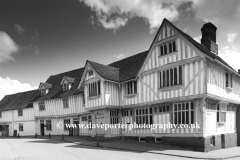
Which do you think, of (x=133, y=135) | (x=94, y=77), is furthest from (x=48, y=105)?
(x=133, y=135)

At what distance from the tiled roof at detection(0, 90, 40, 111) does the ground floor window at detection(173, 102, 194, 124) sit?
23.6m

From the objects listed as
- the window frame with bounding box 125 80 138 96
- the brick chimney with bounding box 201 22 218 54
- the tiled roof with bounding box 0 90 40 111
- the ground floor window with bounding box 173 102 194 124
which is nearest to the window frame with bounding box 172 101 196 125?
the ground floor window with bounding box 173 102 194 124

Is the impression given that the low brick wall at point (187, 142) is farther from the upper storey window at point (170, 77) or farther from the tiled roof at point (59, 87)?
the tiled roof at point (59, 87)

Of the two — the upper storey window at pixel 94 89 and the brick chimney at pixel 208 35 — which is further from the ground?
the brick chimney at pixel 208 35

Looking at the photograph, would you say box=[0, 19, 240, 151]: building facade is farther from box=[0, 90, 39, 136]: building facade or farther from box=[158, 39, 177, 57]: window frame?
box=[0, 90, 39, 136]: building facade

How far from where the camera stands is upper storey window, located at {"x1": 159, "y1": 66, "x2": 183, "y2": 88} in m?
15.0

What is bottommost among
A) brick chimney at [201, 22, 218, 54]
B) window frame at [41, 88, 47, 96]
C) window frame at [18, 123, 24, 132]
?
window frame at [18, 123, 24, 132]

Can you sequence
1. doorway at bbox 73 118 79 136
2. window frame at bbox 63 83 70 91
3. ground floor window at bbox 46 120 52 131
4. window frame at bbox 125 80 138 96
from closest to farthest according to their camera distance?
window frame at bbox 125 80 138 96
doorway at bbox 73 118 79 136
window frame at bbox 63 83 70 91
ground floor window at bbox 46 120 52 131

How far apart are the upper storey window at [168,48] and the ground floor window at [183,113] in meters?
4.32

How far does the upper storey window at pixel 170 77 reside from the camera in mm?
15031

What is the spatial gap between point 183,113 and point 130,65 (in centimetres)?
853

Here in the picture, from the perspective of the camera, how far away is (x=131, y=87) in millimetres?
18938

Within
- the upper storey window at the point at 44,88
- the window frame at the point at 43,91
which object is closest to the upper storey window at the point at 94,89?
the upper storey window at the point at 44,88

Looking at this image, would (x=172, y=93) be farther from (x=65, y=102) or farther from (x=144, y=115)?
(x=65, y=102)
